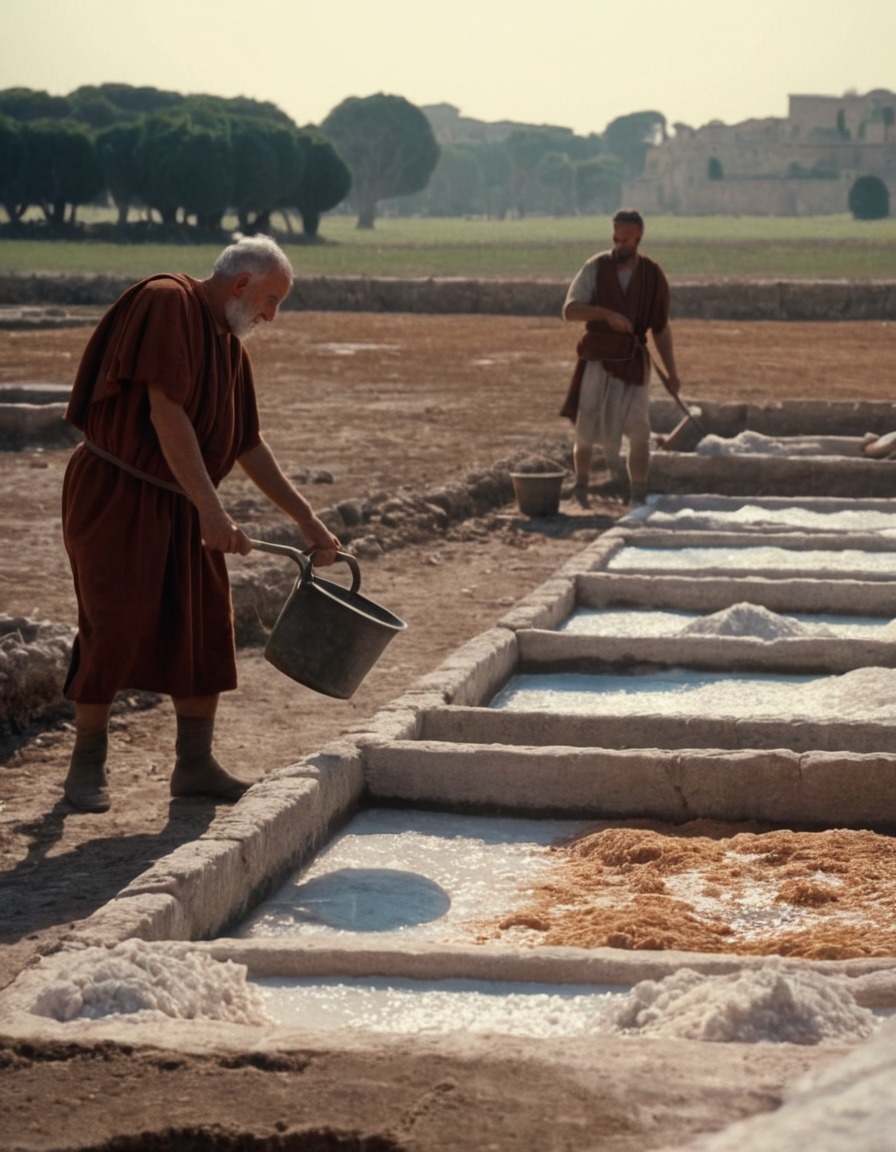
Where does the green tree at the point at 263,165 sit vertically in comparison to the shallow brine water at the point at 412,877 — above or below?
above

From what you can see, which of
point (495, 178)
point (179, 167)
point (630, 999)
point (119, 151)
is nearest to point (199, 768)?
point (630, 999)

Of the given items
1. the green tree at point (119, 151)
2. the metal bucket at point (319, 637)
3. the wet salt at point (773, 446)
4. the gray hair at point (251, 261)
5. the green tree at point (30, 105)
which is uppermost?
the green tree at point (30, 105)

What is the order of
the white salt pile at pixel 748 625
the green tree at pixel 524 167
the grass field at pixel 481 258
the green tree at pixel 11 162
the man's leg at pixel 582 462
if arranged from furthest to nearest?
the green tree at pixel 524 167 < the green tree at pixel 11 162 < the grass field at pixel 481 258 < the man's leg at pixel 582 462 < the white salt pile at pixel 748 625

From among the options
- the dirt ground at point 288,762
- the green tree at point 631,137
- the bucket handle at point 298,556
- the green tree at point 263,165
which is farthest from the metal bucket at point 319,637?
the green tree at point 631,137

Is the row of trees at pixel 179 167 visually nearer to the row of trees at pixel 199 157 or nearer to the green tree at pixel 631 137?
the row of trees at pixel 199 157

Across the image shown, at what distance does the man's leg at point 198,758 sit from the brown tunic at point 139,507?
0.41ft

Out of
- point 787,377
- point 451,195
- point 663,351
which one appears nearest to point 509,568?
point 663,351

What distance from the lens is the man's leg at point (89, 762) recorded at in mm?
4988

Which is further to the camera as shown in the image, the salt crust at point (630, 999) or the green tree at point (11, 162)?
the green tree at point (11, 162)

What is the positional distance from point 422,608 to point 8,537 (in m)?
2.31

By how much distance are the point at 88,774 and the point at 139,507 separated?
808 mm

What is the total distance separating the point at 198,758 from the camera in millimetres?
5074

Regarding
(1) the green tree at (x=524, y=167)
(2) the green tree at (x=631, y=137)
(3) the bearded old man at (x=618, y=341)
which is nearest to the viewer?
(3) the bearded old man at (x=618, y=341)

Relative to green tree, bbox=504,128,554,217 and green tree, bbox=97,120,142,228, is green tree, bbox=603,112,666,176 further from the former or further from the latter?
green tree, bbox=97,120,142,228
